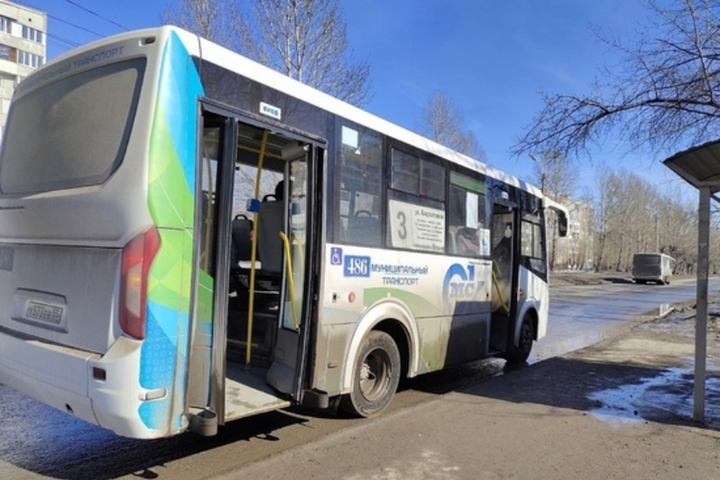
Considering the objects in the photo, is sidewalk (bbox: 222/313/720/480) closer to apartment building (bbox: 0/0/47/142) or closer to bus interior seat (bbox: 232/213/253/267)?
bus interior seat (bbox: 232/213/253/267)

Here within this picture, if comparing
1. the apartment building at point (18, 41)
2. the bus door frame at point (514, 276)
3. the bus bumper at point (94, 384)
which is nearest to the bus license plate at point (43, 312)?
the bus bumper at point (94, 384)

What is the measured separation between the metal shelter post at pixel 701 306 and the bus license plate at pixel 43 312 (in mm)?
6301

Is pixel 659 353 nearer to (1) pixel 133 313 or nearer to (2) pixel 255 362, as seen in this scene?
(2) pixel 255 362

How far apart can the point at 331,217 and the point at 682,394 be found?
543cm

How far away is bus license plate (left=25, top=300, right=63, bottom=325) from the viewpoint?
12.8 feet

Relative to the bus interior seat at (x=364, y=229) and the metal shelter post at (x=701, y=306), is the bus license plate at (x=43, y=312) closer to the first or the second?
the bus interior seat at (x=364, y=229)

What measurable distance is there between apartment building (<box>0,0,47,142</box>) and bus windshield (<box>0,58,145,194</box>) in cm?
5948

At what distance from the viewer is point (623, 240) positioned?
274 feet

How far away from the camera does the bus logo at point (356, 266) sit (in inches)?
204

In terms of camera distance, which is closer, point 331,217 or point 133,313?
point 133,313

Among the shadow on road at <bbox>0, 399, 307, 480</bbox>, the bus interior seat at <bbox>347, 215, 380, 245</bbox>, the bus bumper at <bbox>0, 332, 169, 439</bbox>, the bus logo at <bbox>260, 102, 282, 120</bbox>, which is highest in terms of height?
the bus logo at <bbox>260, 102, 282, 120</bbox>

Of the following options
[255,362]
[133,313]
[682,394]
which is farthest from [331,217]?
[682,394]

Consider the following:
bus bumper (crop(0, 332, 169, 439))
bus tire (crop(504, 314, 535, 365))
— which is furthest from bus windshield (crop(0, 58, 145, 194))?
bus tire (crop(504, 314, 535, 365))

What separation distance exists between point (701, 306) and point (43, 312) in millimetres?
6540
